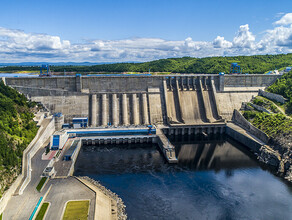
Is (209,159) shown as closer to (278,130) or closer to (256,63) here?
(278,130)

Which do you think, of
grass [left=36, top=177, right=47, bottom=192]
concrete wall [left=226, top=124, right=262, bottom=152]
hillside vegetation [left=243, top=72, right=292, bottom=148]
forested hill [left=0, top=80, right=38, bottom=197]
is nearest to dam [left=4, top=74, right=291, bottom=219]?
grass [left=36, top=177, right=47, bottom=192]

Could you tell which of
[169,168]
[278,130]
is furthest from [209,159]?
[278,130]

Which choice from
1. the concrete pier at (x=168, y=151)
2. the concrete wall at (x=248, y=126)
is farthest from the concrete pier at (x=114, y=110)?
the concrete wall at (x=248, y=126)

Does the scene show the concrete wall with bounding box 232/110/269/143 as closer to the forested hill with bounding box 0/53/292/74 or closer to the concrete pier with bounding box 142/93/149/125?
the concrete pier with bounding box 142/93/149/125

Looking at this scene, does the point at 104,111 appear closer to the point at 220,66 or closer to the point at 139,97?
the point at 139,97

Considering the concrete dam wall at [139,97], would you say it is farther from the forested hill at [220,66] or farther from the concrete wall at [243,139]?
the forested hill at [220,66]

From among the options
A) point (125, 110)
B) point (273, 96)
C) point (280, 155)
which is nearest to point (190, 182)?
point (280, 155)

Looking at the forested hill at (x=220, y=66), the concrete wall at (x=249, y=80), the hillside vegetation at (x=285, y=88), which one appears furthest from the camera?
the forested hill at (x=220, y=66)
